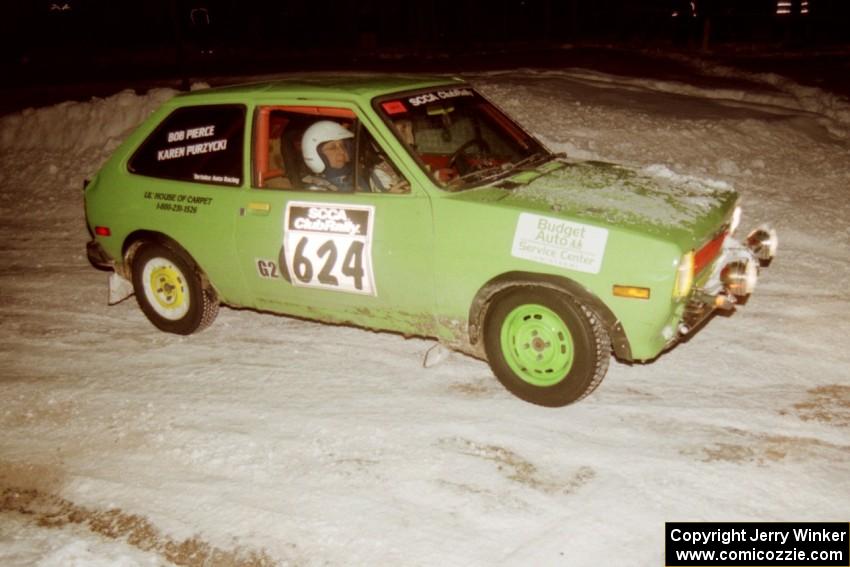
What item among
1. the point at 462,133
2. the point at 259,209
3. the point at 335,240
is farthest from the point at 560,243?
the point at 259,209

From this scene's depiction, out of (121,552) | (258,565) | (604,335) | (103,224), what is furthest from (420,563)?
(103,224)

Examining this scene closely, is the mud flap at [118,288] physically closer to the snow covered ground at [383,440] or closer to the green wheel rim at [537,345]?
the snow covered ground at [383,440]

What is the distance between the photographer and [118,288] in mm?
5766

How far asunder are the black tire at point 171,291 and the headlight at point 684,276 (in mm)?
3275

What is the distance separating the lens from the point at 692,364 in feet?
15.1

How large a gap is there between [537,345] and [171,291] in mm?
2893

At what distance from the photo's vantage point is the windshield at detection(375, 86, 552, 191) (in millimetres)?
4574

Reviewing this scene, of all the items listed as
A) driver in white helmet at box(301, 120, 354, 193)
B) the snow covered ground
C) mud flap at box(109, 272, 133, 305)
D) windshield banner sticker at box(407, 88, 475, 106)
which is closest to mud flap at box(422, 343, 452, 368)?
the snow covered ground

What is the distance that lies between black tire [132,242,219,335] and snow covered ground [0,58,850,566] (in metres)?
0.19

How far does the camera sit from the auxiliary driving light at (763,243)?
14.9ft

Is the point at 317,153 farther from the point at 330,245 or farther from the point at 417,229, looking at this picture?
the point at 417,229

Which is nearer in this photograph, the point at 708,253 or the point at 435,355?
the point at 708,253

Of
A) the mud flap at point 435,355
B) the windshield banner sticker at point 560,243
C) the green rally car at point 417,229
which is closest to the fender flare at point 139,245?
the green rally car at point 417,229

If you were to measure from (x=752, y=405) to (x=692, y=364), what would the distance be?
0.58m
